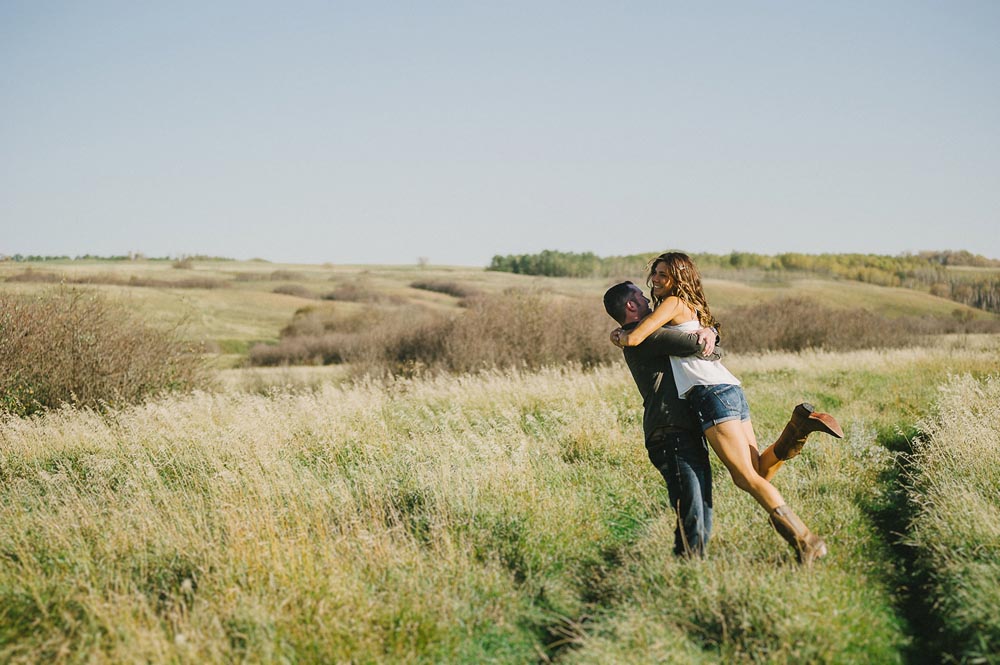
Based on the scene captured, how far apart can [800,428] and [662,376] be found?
3.26ft

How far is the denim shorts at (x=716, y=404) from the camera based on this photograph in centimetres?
447

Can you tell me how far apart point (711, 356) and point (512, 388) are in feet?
25.8

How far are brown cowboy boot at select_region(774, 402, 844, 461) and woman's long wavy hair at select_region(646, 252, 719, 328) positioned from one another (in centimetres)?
84

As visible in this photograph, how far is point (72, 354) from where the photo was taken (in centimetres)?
1262

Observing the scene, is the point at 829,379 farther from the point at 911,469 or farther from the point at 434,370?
the point at 434,370

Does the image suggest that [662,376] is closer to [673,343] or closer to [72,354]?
[673,343]

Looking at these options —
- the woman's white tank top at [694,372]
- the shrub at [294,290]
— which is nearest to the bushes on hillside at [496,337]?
the woman's white tank top at [694,372]

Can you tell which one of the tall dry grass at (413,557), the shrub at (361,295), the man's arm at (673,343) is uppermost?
the man's arm at (673,343)

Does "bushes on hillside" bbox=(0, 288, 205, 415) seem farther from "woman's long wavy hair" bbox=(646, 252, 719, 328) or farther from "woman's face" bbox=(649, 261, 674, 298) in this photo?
"woman's long wavy hair" bbox=(646, 252, 719, 328)

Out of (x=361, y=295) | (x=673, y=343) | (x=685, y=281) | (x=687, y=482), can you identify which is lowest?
(x=361, y=295)

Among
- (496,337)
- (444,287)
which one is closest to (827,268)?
(444,287)

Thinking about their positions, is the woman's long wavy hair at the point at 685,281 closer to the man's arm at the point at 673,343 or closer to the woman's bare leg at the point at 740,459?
the man's arm at the point at 673,343

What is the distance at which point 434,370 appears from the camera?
23.8m

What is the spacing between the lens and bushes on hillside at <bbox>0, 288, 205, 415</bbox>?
38.8 feet
